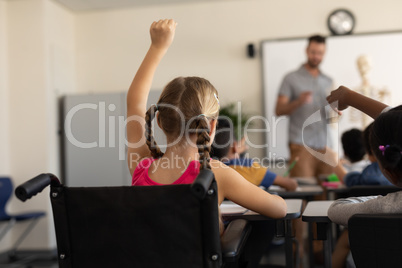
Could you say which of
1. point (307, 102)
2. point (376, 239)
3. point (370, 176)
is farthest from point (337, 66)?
point (376, 239)

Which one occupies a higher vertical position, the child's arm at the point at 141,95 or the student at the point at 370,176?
the child's arm at the point at 141,95

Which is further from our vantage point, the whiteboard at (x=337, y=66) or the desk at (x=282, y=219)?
the whiteboard at (x=337, y=66)

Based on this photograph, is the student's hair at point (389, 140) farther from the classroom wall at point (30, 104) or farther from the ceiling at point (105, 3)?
the ceiling at point (105, 3)

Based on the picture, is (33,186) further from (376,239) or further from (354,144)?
(354,144)

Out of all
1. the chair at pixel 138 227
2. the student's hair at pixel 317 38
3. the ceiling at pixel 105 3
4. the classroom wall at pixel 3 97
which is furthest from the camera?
the ceiling at pixel 105 3

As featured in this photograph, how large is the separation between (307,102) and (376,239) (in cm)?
411

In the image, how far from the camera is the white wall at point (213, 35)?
5.92 meters

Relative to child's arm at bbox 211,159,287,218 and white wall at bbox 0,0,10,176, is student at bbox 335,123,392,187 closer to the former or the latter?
child's arm at bbox 211,159,287,218

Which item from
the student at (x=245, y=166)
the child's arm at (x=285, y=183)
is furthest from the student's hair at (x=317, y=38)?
the child's arm at (x=285, y=183)

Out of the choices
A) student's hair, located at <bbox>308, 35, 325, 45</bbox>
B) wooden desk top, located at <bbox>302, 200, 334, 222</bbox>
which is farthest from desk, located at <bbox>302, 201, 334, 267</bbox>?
student's hair, located at <bbox>308, 35, 325, 45</bbox>

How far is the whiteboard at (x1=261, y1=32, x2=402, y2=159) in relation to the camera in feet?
18.8

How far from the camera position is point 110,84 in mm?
6355

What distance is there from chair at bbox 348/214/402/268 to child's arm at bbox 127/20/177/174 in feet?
2.43

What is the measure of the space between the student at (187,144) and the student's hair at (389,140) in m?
0.35
